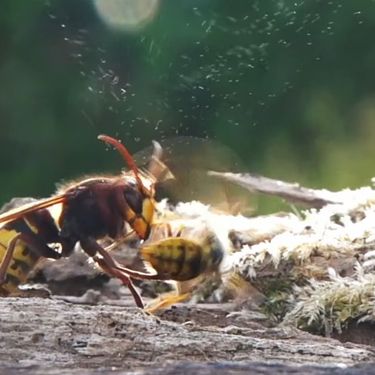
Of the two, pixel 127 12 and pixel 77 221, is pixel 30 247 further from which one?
pixel 127 12

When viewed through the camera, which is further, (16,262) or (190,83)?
(190,83)

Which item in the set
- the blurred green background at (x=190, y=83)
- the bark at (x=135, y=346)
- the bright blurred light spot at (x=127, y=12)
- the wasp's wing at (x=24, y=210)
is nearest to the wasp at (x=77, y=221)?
the wasp's wing at (x=24, y=210)

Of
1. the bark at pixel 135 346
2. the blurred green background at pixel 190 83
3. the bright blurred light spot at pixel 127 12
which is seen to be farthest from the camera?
the bright blurred light spot at pixel 127 12

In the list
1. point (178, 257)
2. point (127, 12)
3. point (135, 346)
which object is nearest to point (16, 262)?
point (178, 257)

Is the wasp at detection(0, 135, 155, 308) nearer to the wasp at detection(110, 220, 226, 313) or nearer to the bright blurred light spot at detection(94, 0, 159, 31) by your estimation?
the wasp at detection(110, 220, 226, 313)

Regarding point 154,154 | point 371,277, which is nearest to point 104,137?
point 154,154

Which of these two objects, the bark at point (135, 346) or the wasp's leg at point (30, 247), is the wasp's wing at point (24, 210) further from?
A: the bark at point (135, 346)
